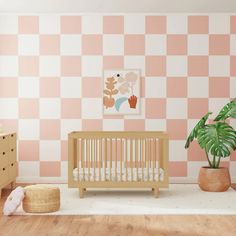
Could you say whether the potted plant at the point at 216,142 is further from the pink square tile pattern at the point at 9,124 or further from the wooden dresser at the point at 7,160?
the pink square tile pattern at the point at 9,124

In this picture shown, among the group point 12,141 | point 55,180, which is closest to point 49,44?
point 12,141

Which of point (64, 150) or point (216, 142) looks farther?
point (64, 150)

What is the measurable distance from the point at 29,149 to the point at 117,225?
8.14 feet

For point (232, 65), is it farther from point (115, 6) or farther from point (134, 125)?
point (115, 6)

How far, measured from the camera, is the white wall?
219 inches

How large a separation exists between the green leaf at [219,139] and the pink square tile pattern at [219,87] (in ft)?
2.24

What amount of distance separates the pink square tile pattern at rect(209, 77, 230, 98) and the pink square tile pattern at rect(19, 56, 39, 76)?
207cm

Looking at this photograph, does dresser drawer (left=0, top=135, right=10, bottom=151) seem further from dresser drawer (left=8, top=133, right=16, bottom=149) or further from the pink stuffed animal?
the pink stuffed animal

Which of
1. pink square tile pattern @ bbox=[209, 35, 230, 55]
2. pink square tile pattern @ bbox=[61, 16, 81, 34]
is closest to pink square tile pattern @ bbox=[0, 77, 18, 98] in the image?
pink square tile pattern @ bbox=[61, 16, 81, 34]

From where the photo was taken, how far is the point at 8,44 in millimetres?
6066

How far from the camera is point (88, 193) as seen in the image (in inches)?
213

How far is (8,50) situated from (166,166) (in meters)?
2.39

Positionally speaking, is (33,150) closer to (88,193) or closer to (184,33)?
(88,193)

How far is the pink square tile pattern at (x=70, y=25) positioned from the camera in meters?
6.05
